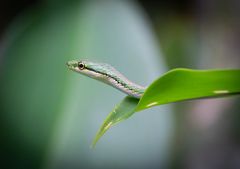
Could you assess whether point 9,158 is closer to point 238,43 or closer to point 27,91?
point 27,91

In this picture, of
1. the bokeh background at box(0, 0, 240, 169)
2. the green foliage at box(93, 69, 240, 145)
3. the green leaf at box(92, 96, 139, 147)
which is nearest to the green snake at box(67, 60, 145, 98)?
the green leaf at box(92, 96, 139, 147)

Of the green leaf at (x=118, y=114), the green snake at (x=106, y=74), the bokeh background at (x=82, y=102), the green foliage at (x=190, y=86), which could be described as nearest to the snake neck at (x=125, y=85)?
the green snake at (x=106, y=74)

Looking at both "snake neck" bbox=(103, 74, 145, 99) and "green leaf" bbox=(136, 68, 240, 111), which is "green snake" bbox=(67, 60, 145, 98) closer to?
"snake neck" bbox=(103, 74, 145, 99)

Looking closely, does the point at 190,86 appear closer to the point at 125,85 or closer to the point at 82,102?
the point at 125,85

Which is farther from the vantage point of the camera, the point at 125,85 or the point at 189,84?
the point at 125,85

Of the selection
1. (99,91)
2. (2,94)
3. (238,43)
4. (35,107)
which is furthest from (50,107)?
A: (238,43)

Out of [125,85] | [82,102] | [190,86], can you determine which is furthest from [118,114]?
[82,102]
